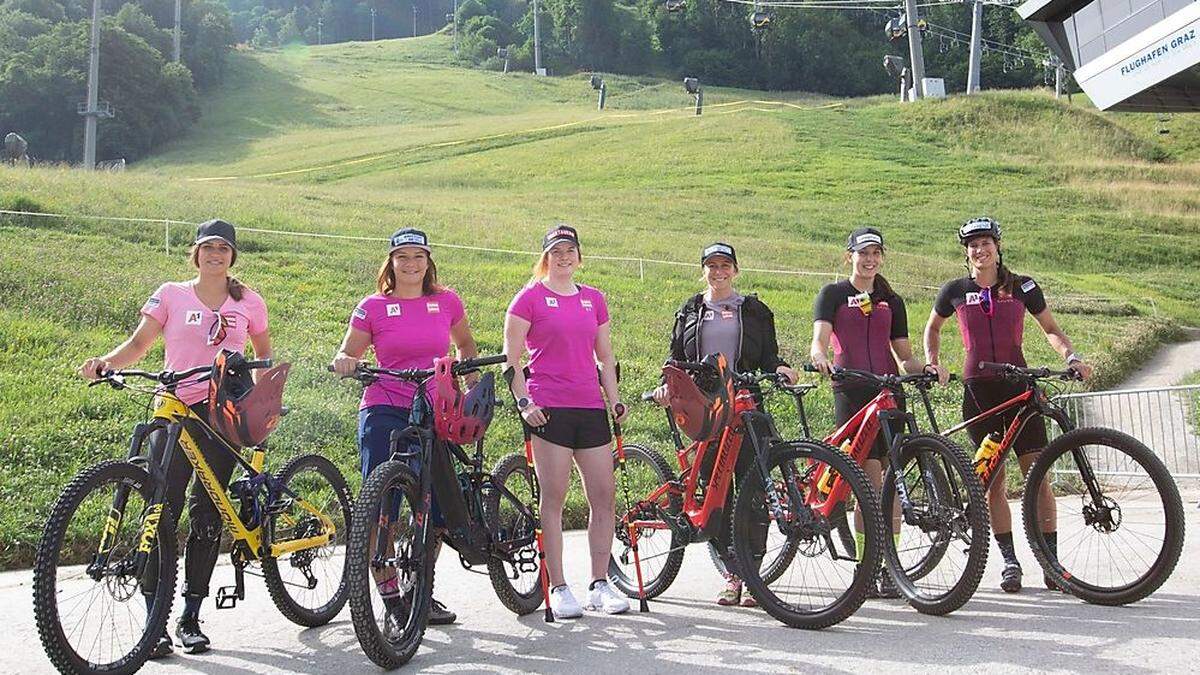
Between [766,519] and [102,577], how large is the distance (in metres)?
3.16

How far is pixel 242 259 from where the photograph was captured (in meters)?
20.9

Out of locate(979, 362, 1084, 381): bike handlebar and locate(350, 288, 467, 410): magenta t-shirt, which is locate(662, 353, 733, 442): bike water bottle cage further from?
locate(979, 362, 1084, 381): bike handlebar

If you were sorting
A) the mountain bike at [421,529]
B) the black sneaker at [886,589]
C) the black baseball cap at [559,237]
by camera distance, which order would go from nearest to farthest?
the mountain bike at [421,529]
the black baseball cap at [559,237]
the black sneaker at [886,589]

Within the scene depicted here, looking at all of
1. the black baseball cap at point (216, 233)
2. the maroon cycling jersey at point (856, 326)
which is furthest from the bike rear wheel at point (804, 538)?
the black baseball cap at point (216, 233)

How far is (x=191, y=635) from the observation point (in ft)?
19.0

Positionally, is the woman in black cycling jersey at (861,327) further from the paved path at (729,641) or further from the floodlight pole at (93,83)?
the floodlight pole at (93,83)

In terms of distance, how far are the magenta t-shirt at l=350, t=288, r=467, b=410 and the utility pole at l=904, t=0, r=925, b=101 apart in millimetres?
54205

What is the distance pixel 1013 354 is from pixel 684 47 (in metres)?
118

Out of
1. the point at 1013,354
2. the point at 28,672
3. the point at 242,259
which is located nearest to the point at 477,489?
the point at 28,672

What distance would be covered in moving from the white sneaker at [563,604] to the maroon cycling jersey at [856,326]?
2.19 metres

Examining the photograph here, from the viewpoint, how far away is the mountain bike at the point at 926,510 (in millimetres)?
6203

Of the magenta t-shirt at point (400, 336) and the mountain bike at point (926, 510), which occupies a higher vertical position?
the magenta t-shirt at point (400, 336)

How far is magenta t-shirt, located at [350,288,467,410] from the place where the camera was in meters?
6.36

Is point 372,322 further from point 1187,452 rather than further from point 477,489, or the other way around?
point 1187,452
